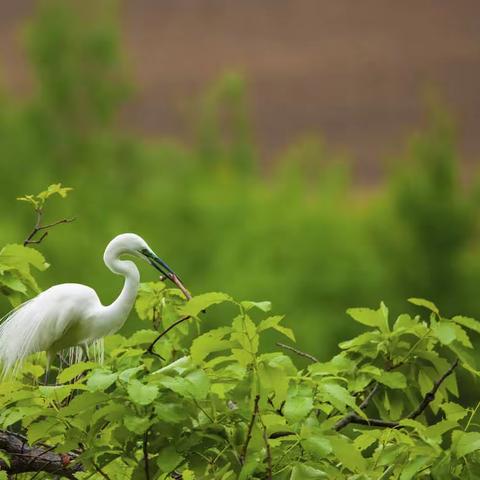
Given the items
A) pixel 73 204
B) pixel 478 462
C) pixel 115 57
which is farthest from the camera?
pixel 115 57

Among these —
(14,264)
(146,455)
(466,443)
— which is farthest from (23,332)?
(466,443)

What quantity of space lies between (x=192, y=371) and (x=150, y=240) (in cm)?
3442

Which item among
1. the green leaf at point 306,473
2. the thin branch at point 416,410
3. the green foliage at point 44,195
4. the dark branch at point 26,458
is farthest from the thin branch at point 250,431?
the green foliage at point 44,195

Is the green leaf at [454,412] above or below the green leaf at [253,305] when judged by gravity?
below

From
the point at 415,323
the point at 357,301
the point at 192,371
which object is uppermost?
the point at 192,371

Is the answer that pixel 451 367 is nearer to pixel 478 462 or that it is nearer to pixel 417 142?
pixel 478 462

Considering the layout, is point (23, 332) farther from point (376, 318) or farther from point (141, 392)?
point (141, 392)

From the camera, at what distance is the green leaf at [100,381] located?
2.46 metres

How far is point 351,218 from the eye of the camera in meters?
49.0

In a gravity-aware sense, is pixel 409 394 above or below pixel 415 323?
below

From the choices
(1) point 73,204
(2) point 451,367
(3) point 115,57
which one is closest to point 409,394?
(2) point 451,367

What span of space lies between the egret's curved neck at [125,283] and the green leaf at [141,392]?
223 cm

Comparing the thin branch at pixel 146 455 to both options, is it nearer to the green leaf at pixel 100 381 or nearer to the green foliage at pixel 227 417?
the green foliage at pixel 227 417

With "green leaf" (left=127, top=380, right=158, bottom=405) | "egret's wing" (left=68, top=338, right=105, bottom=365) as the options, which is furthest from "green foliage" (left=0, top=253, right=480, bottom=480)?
"egret's wing" (left=68, top=338, right=105, bottom=365)
